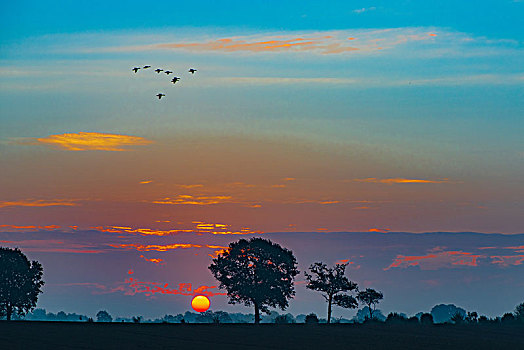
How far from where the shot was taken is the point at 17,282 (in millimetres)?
123625

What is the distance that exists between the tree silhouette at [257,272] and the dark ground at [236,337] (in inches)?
1311

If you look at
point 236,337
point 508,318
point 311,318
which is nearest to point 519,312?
point 508,318

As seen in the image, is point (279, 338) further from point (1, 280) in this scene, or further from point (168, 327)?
point (1, 280)

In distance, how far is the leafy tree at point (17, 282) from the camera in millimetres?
122375

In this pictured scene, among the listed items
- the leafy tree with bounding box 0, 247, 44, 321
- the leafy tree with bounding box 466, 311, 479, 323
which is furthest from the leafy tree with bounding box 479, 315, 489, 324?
the leafy tree with bounding box 0, 247, 44, 321

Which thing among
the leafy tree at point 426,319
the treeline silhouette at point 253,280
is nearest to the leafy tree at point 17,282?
the treeline silhouette at point 253,280

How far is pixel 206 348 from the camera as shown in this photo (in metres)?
60.5

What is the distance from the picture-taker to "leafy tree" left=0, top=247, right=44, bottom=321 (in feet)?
401

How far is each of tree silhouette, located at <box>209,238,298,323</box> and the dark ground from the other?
109 ft

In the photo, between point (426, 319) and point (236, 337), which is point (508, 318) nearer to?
point (426, 319)

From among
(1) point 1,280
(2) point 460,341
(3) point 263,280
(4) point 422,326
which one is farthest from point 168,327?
(1) point 1,280

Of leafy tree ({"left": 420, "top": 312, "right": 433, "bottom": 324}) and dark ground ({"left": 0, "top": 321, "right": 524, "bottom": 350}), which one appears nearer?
dark ground ({"left": 0, "top": 321, "right": 524, "bottom": 350})

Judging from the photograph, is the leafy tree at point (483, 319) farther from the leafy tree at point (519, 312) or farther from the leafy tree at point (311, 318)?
the leafy tree at point (311, 318)

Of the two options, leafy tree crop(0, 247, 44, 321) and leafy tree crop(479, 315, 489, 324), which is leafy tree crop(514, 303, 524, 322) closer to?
leafy tree crop(479, 315, 489, 324)
